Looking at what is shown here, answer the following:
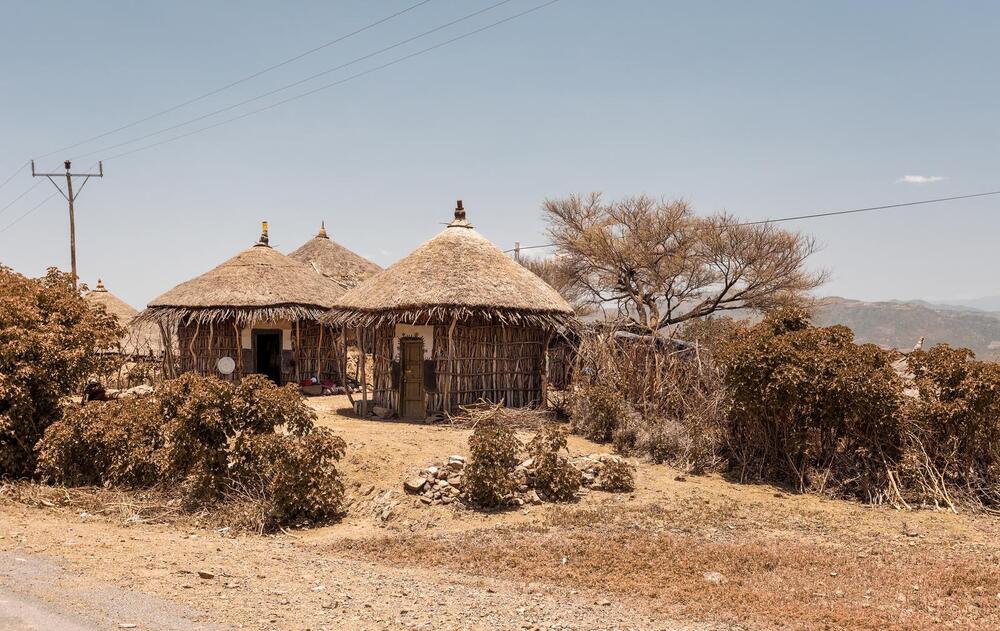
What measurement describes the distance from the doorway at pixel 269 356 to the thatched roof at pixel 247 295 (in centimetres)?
161

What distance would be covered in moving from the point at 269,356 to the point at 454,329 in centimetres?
850

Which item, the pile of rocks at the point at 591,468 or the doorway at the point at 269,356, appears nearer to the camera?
the pile of rocks at the point at 591,468

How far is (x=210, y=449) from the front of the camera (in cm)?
1041

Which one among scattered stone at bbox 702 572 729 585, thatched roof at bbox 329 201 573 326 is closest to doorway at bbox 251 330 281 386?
thatched roof at bbox 329 201 573 326

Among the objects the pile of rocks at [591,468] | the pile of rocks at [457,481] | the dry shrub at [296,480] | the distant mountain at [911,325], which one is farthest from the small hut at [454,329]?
the distant mountain at [911,325]

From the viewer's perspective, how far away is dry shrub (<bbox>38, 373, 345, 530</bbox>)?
9.76 meters

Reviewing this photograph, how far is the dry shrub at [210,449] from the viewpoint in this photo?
32.0ft

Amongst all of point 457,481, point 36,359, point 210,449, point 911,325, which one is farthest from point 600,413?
point 911,325

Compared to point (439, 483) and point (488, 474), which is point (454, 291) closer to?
point (439, 483)

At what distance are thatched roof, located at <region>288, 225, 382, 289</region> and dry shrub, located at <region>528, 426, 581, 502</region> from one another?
18157 mm

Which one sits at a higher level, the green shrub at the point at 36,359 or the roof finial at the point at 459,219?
the roof finial at the point at 459,219

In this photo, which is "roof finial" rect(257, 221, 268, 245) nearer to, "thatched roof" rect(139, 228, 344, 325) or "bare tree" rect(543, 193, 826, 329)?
"thatched roof" rect(139, 228, 344, 325)

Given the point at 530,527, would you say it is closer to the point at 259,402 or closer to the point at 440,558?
the point at 440,558

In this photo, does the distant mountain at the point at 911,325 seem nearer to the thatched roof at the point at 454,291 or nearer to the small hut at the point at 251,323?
the small hut at the point at 251,323
